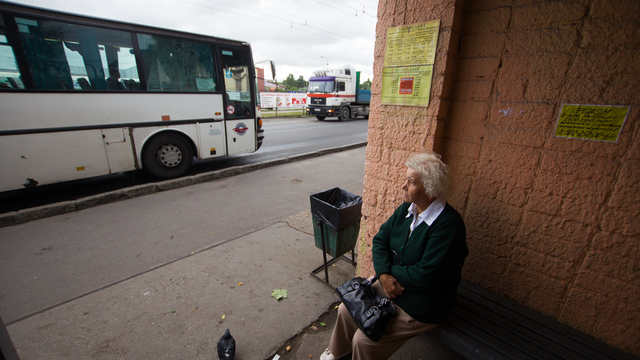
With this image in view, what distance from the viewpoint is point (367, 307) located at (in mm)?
1795

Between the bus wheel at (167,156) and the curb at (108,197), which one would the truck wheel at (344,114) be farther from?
the bus wheel at (167,156)

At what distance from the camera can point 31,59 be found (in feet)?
14.8

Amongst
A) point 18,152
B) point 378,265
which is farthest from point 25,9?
point 378,265

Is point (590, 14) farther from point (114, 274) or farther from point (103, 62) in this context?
point (103, 62)

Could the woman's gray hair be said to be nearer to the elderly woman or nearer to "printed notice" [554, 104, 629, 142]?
the elderly woman

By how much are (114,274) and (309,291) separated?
221 cm

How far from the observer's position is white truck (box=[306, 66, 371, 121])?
18.9 meters

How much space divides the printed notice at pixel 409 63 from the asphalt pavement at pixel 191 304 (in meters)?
1.80

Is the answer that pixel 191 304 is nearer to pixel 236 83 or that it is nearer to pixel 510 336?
pixel 510 336

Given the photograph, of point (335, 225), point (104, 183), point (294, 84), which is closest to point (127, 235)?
point (104, 183)

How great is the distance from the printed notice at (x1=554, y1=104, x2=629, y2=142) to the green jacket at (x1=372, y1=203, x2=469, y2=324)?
2.79 feet

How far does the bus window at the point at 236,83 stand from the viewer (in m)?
6.69

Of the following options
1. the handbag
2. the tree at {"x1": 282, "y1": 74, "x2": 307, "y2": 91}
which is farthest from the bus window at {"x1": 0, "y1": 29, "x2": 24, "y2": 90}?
the tree at {"x1": 282, "y1": 74, "x2": 307, "y2": 91}

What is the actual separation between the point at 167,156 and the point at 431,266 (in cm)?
620
